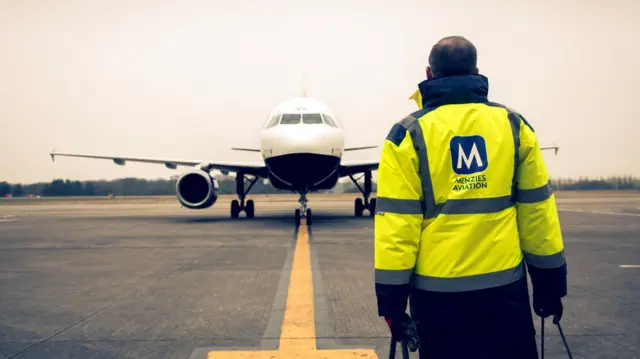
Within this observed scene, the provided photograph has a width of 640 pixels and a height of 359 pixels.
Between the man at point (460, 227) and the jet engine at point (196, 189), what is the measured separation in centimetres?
1590

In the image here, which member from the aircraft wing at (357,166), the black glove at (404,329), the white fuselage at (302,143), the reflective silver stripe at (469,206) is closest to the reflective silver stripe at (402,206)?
the reflective silver stripe at (469,206)

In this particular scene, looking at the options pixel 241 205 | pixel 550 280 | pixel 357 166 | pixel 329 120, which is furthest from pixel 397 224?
pixel 241 205

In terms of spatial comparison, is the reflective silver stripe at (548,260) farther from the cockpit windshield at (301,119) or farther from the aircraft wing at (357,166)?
the aircraft wing at (357,166)

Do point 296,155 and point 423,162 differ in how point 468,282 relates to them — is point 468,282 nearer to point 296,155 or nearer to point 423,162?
point 423,162

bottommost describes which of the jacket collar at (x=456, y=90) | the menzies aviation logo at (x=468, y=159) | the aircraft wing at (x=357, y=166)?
the menzies aviation logo at (x=468, y=159)

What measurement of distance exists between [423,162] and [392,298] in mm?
590

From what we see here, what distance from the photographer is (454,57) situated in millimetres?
2531

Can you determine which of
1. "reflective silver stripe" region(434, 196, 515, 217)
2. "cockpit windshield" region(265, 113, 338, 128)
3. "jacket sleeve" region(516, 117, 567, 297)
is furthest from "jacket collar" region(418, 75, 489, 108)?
"cockpit windshield" region(265, 113, 338, 128)

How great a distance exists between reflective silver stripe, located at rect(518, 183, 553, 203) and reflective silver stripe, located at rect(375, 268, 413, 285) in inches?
24.4

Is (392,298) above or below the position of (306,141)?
below

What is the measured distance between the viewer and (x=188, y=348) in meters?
3.97

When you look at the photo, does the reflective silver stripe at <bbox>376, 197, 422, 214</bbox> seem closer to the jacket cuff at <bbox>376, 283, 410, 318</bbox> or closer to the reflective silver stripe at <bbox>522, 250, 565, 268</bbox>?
the jacket cuff at <bbox>376, 283, 410, 318</bbox>

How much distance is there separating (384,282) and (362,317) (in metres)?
2.55

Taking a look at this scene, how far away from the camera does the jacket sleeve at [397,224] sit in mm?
2377
